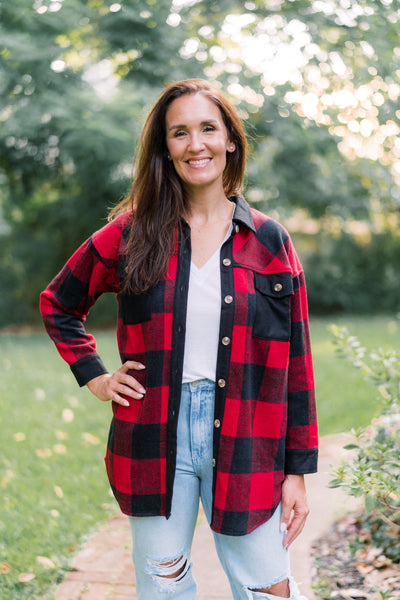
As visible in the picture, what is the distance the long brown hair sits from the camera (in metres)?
1.79

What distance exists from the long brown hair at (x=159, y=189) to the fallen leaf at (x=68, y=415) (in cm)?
367

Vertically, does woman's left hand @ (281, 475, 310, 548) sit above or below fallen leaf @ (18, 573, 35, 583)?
above

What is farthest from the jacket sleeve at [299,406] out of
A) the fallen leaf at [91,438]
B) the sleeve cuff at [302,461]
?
the fallen leaf at [91,438]

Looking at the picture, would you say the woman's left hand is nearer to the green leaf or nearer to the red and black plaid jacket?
the red and black plaid jacket

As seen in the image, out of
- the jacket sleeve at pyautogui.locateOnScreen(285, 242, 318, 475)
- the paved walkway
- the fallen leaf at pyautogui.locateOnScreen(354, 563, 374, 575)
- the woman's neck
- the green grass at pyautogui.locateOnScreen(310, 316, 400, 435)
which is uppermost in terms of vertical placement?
the woman's neck

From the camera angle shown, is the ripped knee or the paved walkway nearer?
the ripped knee

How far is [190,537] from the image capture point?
6.00 feet

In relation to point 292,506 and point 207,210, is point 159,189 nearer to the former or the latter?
point 207,210

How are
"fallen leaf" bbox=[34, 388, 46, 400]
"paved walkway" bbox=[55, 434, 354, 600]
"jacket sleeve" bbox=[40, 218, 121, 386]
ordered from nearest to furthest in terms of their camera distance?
"jacket sleeve" bbox=[40, 218, 121, 386] → "paved walkway" bbox=[55, 434, 354, 600] → "fallen leaf" bbox=[34, 388, 46, 400]

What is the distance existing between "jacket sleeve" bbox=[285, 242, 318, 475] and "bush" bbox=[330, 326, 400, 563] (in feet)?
1.36

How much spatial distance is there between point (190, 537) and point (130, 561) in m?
1.26

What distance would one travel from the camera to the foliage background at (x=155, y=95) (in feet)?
20.2

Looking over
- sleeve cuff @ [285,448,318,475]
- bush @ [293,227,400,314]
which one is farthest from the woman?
bush @ [293,227,400,314]

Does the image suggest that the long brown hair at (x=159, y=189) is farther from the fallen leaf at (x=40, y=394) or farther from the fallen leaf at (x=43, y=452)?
the fallen leaf at (x=40, y=394)
